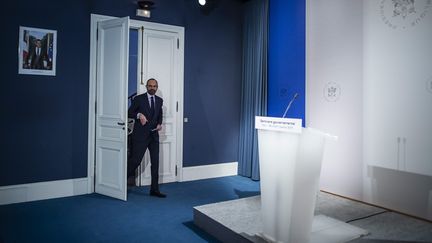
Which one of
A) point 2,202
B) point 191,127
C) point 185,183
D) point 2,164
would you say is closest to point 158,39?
point 191,127

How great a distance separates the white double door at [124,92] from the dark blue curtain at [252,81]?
1121 millimetres

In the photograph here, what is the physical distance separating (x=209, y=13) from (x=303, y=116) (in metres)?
2.27

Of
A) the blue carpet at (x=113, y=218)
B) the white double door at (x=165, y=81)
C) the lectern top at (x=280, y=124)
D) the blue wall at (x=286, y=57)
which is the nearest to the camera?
the lectern top at (x=280, y=124)

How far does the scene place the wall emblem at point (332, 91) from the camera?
13.9 ft

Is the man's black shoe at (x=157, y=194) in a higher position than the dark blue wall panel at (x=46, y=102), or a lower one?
lower

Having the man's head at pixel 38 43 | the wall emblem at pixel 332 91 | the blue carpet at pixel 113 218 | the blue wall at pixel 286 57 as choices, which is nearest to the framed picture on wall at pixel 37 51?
the man's head at pixel 38 43

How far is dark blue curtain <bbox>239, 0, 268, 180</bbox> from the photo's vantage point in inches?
215

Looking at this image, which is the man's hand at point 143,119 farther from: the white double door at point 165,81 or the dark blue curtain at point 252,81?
the dark blue curtain at point 252,81

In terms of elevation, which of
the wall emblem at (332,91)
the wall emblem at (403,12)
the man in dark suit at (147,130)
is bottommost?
the man in dark suit at (147,130)

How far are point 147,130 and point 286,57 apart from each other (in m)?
2.29

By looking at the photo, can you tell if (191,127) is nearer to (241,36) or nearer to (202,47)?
(202,47)

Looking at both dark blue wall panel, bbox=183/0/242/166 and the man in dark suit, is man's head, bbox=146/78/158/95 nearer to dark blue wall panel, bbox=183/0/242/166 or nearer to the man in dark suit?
the man in dark suit

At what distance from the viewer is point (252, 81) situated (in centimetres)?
568

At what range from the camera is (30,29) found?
414 cm
